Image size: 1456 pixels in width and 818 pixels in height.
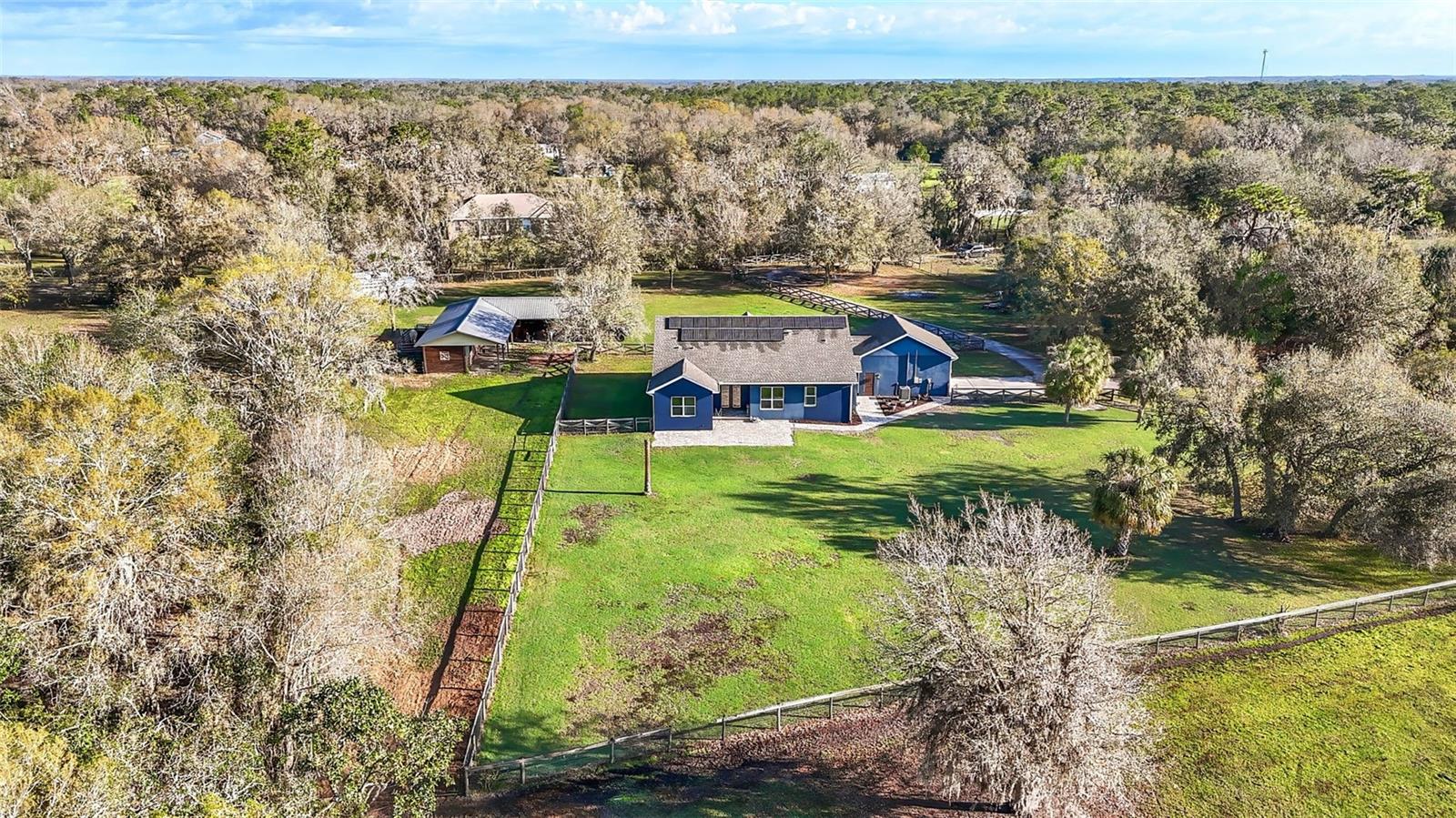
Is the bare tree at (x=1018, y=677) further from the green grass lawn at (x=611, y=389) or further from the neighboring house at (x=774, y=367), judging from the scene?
the green grass lawn at (x=611, y=389)

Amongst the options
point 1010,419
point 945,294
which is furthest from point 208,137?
point 1010,419

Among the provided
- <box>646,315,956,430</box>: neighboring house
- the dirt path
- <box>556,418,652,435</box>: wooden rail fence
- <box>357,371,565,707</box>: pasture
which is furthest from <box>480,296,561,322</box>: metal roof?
the dirt path

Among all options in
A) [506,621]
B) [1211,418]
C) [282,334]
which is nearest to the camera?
[506,621]

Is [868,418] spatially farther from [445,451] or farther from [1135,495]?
[445,451]

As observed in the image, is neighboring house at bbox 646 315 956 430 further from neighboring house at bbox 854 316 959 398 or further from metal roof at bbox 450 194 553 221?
metal roof at bbox 450 194 553 221

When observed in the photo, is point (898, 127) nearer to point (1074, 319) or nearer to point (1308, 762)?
point (1074, 319)

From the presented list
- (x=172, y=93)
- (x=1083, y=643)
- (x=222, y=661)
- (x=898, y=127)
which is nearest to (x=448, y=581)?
(x=222, y=661)
